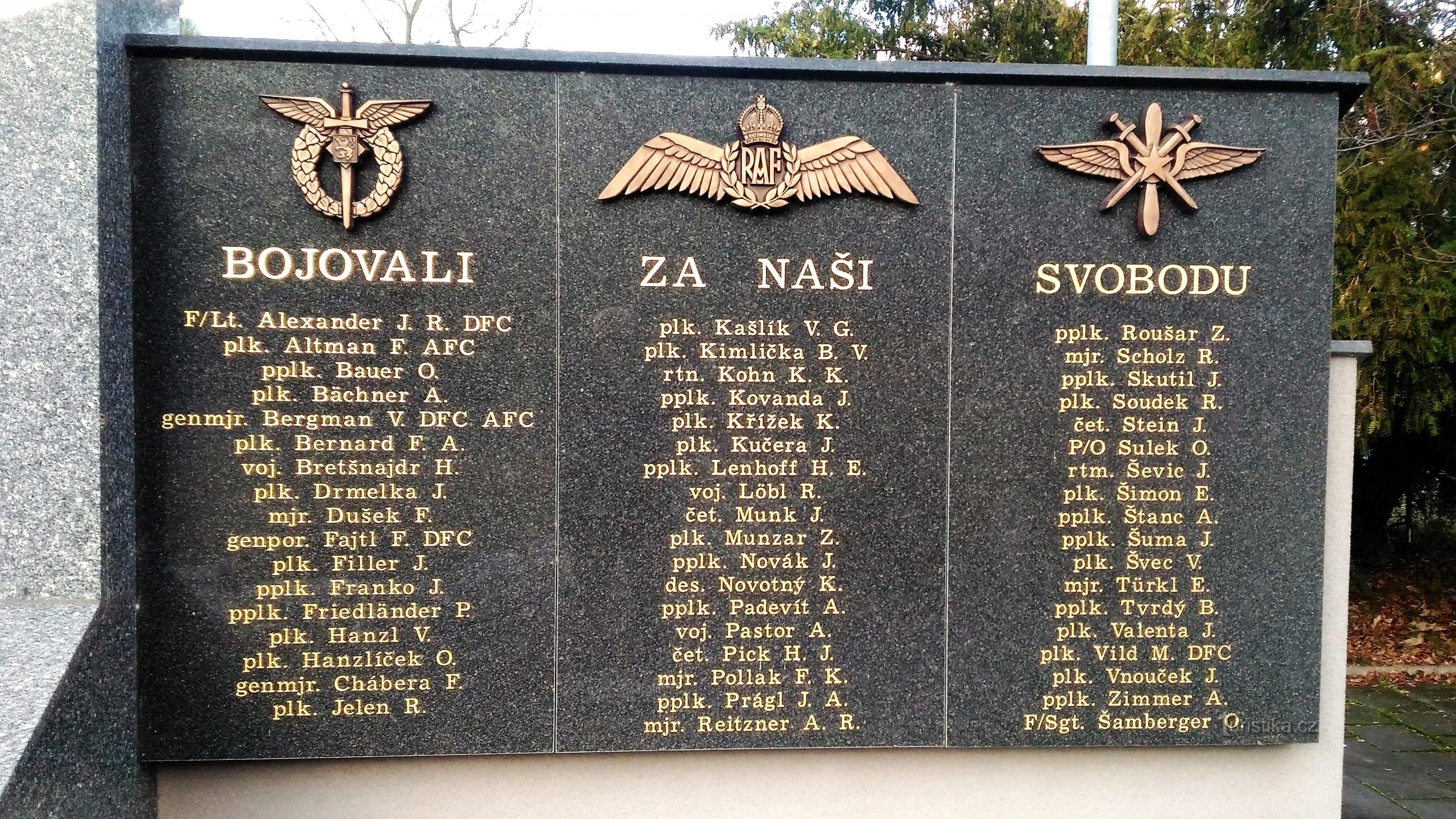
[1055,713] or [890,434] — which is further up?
[890,434]

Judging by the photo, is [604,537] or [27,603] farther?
[604,537]

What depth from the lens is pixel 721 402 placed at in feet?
12.5

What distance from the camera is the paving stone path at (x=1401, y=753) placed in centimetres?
451

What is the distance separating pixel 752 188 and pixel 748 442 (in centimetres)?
120

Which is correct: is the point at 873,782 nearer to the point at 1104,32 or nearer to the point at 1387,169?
the point at 1104,32

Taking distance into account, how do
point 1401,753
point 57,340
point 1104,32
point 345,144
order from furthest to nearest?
point 1401,753, point 1104,32, point 345,144, point 57,340

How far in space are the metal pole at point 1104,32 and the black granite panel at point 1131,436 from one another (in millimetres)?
1268

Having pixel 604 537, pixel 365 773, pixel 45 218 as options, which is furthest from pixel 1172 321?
pixel 45 218

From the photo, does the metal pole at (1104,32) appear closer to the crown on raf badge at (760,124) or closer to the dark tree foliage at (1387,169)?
the dark tree foliage at (1387,169)

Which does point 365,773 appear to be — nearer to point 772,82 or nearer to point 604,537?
point 604,537

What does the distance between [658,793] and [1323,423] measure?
12.1 feet

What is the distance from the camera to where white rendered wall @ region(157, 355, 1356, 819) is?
12.4 ft

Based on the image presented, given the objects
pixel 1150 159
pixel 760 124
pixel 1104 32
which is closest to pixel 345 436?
pixel 760 124

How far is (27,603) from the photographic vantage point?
10.7 ft
